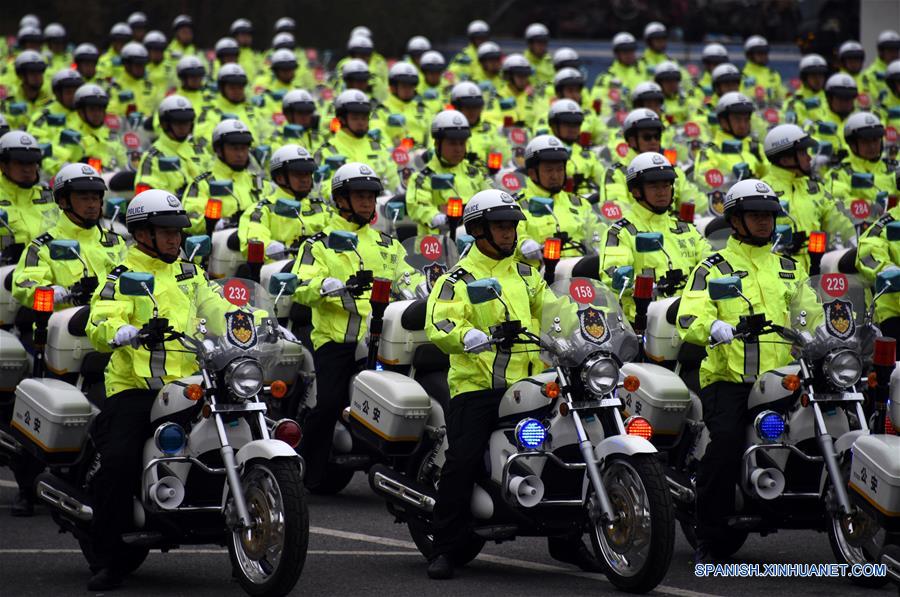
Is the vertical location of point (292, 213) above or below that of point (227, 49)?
below

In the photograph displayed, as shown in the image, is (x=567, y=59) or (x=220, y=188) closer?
(x=220, y=188)

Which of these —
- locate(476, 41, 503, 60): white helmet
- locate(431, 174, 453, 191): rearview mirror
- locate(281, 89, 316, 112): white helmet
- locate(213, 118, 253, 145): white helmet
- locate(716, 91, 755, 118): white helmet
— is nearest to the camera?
locate(431, 174, 453, 191): rearview mirror

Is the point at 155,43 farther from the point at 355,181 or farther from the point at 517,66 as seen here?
the point at 355,181

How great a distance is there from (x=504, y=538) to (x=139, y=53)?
17.7 m

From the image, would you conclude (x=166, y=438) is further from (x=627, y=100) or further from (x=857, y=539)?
(x=627, y=100)

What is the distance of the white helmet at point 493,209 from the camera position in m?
8.77

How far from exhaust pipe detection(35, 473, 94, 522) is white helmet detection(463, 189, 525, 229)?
2.41m

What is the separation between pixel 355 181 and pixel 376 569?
2.99 m

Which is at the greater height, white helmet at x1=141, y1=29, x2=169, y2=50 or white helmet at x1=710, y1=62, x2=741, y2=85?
white helmet at x1=141, y1=29, x2=169, y2=50

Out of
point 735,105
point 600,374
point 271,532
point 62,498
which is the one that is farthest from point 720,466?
point 735,105

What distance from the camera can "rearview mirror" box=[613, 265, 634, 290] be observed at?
35.0 ft

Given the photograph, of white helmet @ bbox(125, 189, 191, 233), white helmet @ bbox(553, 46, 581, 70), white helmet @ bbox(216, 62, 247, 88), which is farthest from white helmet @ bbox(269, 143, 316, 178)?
white helmet @ bbox(553, 46, 581, 70)

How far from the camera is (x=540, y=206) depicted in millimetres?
12922

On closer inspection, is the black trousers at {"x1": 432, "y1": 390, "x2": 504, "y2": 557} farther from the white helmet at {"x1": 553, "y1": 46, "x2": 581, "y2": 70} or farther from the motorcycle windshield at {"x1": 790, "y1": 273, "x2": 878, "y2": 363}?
the white helmet at {"x1": 553, "y1": 46, "x2": 581, "y2": 70}
